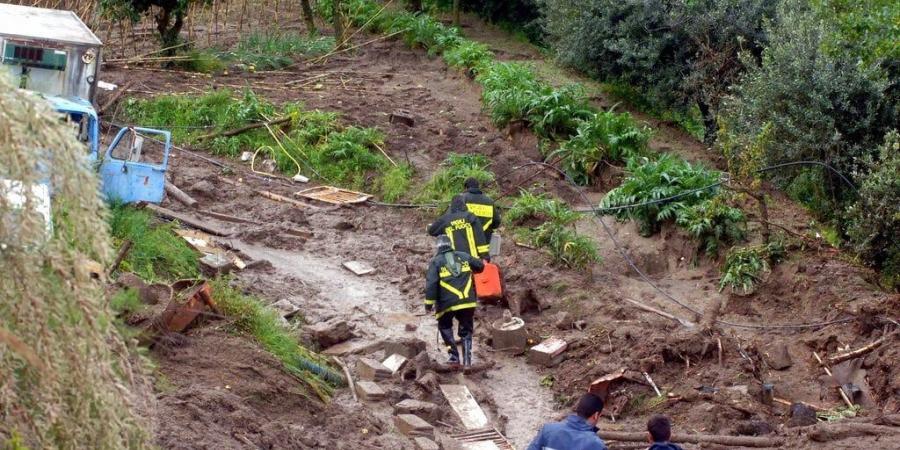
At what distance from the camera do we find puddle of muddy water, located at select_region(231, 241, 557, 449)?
11982 mm

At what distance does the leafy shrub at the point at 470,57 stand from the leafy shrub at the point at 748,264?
35.5ft

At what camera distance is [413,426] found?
10.6 metres

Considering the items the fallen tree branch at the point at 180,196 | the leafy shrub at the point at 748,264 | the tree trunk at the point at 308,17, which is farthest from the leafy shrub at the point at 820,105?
the tree trunk at the point at 308,17

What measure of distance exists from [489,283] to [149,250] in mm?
4109

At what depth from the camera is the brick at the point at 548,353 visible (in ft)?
42.7

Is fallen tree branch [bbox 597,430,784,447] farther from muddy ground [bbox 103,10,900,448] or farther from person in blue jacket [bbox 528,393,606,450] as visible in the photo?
person in blue jacket [bbox 528,393,606,450]

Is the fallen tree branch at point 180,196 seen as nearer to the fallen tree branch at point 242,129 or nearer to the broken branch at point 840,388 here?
the fallen tree branch at point 242,129

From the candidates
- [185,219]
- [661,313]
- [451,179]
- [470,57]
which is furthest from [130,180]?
[470,57]

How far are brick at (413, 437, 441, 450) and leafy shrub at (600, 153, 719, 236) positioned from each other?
6.53 m

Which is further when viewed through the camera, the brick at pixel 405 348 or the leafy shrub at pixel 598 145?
the leafy shrub at pixel 598 145

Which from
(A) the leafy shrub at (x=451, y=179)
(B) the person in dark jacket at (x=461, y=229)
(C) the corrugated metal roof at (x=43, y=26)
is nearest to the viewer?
(B) the person in dark jacket at (x=461, y=229)

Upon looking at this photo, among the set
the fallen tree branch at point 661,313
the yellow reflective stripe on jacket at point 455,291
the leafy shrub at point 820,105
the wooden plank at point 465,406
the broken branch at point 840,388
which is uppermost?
the leafy shrub at point 820,105

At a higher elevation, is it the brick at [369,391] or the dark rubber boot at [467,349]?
the dark rubber boot at [467,349]

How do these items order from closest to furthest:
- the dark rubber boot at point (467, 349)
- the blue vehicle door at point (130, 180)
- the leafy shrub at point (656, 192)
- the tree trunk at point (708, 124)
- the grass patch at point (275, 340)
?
1. the grass patch at point (275, 340)
2. the dark rubber boot at point (467, 349)
3. the blue vehicle door at point (130, 180)
4. the leafy shrub at point (656, 192)
5. the tree trunk at point (708, 124)
